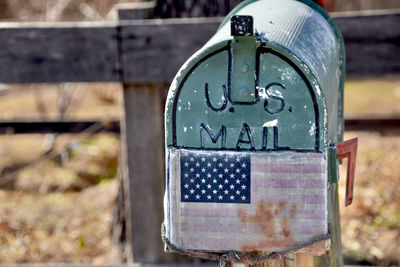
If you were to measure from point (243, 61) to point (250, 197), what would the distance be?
1.08ft

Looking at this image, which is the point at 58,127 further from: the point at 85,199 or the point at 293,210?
the point at 293,210

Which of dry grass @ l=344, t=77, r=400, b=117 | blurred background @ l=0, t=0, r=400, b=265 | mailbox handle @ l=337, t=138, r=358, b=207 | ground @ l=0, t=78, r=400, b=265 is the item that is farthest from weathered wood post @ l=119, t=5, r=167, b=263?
dry grass @ l=344, t=77, r=400, b=117

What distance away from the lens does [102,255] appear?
3.90 m

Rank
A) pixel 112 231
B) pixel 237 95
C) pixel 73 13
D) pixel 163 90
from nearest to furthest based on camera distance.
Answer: pixel 237 95
pixel 163 90
pixel 112 231
pixel 73 13

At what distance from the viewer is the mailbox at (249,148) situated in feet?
4.40

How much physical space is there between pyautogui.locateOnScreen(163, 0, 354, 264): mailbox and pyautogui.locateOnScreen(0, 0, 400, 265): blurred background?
148 cm

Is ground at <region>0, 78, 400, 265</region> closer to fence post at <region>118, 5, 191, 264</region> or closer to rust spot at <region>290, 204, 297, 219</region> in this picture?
fence post at <region>118, 5, 191, 264</region>

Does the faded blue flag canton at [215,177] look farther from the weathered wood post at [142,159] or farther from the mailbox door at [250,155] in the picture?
the weathered wood post at [142,159]

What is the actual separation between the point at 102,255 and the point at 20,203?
3.57 ft

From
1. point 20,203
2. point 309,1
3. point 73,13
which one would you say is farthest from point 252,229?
point 73,13

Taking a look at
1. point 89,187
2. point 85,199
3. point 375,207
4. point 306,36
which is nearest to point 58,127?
point 85,199

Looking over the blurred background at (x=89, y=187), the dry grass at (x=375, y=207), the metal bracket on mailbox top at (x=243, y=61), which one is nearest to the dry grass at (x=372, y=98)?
the blurred background at (x=89, y=187)

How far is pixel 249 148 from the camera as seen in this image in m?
1.37

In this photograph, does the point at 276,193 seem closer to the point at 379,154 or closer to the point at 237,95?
the point at 237,95
